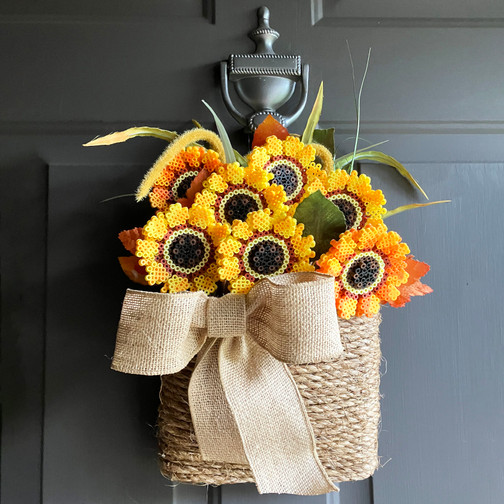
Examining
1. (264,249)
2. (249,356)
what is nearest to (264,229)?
(264,249)

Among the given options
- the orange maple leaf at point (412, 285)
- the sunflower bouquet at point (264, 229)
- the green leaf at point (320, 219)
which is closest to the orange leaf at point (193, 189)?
the sunflower bouquet at point (264, 229)

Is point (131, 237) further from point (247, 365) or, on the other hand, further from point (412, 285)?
point (412, 285)

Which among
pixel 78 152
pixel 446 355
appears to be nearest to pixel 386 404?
pixel 446 355

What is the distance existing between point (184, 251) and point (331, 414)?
22 centimetres

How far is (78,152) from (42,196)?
0.24ft

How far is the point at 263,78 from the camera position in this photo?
0.68 meters

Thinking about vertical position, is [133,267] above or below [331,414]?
above

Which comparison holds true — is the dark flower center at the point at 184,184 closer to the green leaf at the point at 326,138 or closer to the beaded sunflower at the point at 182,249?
the beaded sunflower at the point at 182,249

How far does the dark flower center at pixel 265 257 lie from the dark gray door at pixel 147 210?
0.22 meters

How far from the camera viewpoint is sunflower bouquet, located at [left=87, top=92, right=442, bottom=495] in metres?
0.48

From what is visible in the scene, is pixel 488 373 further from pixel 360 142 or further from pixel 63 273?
pixel 63 273

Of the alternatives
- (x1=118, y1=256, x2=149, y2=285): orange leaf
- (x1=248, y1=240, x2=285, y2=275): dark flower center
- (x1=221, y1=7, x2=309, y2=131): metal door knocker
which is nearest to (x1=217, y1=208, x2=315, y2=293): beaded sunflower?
(x1=248, y1=240, x2=285, y2=275): dark flower center

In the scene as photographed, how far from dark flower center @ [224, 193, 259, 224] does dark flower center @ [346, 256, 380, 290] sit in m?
0.11

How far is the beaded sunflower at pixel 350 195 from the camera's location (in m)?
0.55
